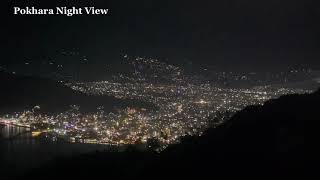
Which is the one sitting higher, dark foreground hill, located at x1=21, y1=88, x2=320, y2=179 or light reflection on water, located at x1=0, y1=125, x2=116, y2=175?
dark foreground hill, located at x1=21, y1=88, x2=320, y2=179

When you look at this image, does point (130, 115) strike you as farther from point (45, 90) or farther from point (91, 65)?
point (91, 65)

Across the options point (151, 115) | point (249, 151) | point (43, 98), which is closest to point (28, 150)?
point (151, 115)

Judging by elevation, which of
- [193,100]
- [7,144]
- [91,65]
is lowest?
[7,144]

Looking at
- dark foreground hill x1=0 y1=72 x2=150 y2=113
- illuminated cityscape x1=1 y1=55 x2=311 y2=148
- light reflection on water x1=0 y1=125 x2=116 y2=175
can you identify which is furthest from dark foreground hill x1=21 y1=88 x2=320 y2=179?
dark foreground hill x1=0 y1=72 x2=150 y2=113

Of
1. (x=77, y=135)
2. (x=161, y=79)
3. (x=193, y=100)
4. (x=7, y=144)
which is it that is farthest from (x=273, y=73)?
(x=7, y=144)

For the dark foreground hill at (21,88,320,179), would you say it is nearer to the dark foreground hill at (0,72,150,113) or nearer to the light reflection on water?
the light reflection on water

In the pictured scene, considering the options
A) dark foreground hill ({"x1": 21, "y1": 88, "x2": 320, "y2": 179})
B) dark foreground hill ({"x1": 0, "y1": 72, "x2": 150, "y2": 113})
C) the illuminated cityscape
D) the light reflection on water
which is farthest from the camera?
dark foreground hill ({"x1": 0, "y1": 72, "x2": 150, "y2": 113})

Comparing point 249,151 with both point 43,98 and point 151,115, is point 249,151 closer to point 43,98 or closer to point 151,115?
point 151,115
